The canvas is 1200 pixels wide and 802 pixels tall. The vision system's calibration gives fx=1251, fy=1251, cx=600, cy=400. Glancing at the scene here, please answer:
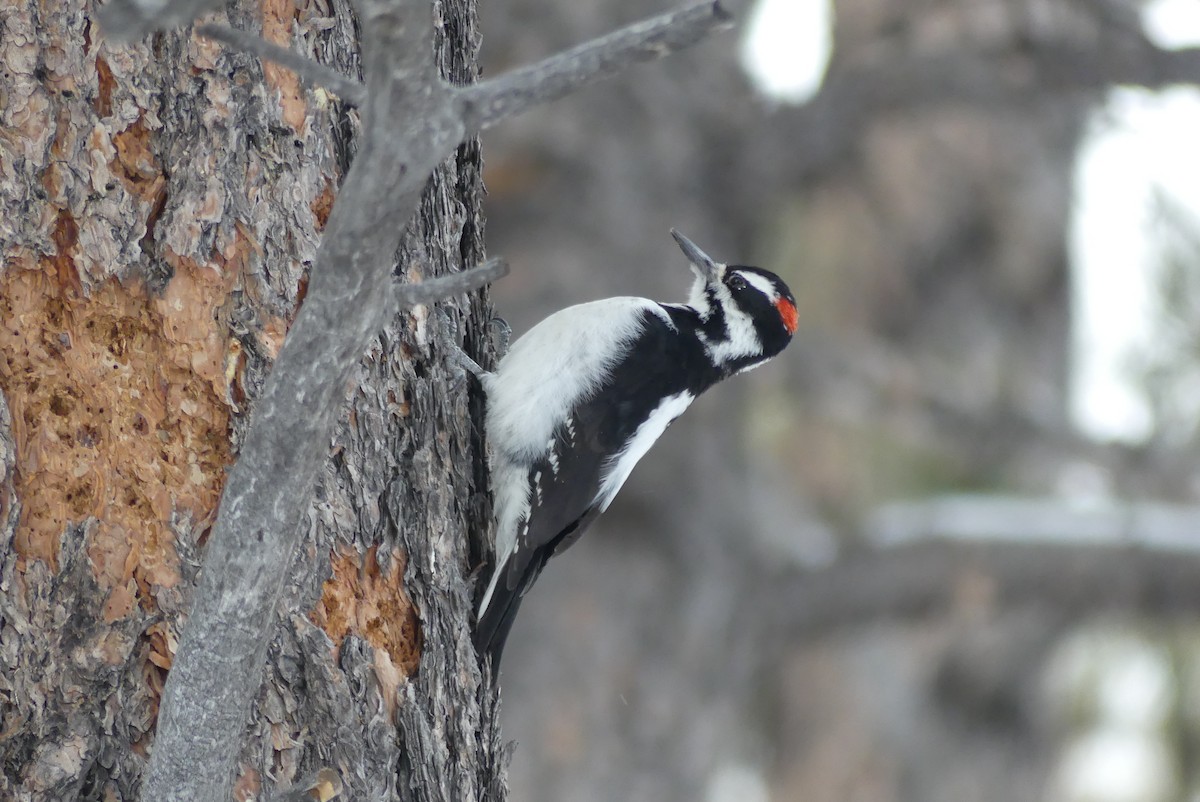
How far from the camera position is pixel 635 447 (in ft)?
10.5

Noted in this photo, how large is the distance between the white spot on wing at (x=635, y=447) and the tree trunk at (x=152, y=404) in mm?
1243

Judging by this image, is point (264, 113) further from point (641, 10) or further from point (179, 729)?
point (641, 10)

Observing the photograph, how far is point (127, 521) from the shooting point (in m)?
1.82

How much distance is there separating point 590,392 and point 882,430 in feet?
16.7

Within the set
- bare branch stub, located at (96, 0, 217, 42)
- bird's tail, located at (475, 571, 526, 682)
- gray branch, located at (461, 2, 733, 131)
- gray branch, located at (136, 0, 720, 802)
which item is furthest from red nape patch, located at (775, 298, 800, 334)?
bare branch stub, located at (96, 0, 217, 42)

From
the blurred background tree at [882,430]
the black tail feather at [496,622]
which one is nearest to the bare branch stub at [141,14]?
the black tail feather at [496,622]

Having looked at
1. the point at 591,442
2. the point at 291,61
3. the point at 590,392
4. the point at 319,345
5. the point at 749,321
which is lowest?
the point at 319,345

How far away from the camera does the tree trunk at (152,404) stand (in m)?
1.78

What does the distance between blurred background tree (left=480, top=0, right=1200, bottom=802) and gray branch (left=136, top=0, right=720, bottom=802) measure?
363cm

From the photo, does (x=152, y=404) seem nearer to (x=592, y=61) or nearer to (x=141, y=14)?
(x=141, y=14)

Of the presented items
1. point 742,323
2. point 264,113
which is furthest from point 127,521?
point 742,323

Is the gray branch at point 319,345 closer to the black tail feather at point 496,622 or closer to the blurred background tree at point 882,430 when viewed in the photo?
the black tail feather at point 496,622

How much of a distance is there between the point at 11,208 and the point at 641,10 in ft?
14.6

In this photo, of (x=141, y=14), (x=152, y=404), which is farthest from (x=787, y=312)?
(x=141, y=14)
